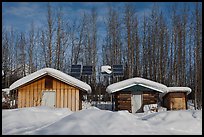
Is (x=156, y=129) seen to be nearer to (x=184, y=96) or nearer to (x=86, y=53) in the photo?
(x=184, y=96)

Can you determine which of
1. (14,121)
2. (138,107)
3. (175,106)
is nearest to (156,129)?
(14,121)

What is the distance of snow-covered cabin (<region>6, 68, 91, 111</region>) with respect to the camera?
17.0 meters

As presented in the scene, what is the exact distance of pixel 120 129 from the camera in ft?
19.0

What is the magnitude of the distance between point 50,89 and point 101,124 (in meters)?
11.9

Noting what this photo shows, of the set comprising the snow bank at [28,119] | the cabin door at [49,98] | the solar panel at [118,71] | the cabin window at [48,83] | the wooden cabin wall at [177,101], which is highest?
the solar panel at [118,71]

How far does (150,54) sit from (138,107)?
1723cm

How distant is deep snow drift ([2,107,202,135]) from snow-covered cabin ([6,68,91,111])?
9.33 meters

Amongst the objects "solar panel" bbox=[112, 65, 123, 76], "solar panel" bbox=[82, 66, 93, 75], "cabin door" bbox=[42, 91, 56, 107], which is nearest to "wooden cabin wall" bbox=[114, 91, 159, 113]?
"cabin door" bbox=[42, 91, 56, 107]

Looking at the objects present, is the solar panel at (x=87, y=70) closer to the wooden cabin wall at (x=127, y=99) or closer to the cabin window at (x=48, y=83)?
the wooden cabin wall at (x=127, y=99)

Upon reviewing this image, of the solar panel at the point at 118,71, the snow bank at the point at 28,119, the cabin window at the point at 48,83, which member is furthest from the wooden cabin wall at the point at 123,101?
→ the snow bank at the point at 28,119

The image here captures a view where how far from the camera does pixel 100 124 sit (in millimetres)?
6059

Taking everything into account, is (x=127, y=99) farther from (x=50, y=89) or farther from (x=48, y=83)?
(x=48, y=83)

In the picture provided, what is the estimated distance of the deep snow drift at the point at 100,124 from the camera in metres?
5.62

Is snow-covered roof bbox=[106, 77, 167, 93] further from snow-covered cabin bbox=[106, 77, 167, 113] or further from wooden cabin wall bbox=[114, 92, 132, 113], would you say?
wooden cabin wall bbox=[114, 92, 132, 113]
